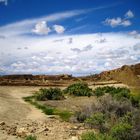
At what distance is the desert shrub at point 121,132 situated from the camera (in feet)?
54.2

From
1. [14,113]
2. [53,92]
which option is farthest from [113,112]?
[53,92]

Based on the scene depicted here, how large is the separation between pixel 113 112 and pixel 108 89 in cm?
2083

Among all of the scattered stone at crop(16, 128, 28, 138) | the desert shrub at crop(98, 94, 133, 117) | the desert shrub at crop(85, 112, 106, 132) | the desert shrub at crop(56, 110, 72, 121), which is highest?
the desert shrub at crop(98, 94, 133, 117)

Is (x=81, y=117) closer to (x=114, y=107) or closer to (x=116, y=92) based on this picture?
(x=114, y=107)

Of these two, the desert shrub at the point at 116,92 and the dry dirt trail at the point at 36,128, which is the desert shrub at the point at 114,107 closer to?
the dry dirt trail at the point at 36,128

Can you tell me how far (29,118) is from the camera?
956 inches

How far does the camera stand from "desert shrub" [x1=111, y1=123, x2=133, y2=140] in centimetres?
1652

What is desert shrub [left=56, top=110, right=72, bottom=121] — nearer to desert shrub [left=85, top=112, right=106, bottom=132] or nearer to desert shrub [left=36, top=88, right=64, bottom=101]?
desert shrub [left=85, top=112, right=106, bottom=132]

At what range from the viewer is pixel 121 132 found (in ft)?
54.5

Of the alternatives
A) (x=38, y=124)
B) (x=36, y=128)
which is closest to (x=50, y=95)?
(x=38, y=124)

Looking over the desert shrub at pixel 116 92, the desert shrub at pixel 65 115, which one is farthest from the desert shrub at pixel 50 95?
the desert shrub at pixel 65 115

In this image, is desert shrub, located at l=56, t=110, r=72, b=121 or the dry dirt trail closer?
the dry dirt trail

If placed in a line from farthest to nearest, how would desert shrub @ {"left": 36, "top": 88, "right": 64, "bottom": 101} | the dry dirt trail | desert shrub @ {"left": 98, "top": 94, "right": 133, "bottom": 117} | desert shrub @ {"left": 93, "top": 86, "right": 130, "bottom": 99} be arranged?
desert shrub @ {"left": 36, "top": 88, "right": 64, "bottom": 101}
desert shrub @ {"left": 93, "top": 86, "right": 130, "bottom": 99}
desert shrub @ {"left": 98, "top": 94, "right": 133, "bottom": 117}
the dry dirt trail

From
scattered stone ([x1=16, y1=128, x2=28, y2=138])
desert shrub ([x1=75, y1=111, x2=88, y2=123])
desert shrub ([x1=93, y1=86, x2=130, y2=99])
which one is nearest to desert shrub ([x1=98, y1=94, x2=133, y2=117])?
desert shrub ([x1=75, y1=111, x2=88, y2=123])
